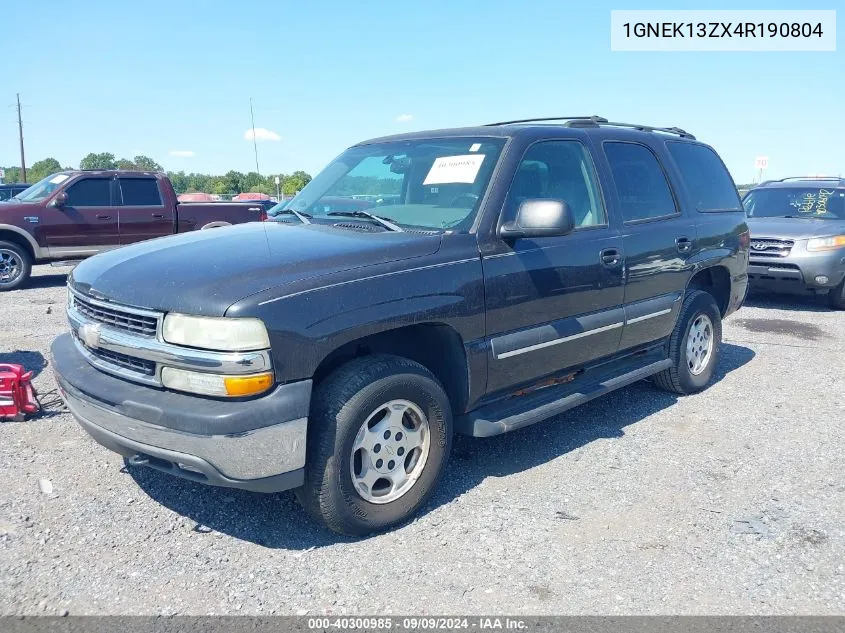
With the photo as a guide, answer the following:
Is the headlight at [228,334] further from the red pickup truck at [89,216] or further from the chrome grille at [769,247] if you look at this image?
the red pickup truck at [89,216]

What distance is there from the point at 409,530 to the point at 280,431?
0.96 metres

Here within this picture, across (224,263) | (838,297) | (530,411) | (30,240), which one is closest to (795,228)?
(838,297)

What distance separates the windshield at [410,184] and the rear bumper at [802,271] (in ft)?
21.4

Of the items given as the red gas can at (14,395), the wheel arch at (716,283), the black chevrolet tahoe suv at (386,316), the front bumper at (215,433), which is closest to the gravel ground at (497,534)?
the red gas can at (14,395)

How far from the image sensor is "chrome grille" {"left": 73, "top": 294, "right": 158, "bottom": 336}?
9.36 feet

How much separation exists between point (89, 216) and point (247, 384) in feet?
32.0

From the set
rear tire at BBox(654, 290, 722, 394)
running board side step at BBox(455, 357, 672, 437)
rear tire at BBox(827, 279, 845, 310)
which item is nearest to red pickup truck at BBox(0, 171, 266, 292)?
rear tire at BBox(654, 290, 722, 394)

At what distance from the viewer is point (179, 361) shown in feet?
8.92

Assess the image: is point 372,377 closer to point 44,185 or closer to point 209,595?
point 209,595

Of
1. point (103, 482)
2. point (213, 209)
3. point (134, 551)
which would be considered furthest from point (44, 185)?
point (134, 551)

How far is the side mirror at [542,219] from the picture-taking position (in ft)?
11.3

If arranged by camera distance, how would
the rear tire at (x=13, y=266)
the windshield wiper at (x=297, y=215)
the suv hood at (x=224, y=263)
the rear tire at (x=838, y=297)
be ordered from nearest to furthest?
the suv hood at (x=224, y=263) < the windshield wiper at (x=297, y=215) < the rear tire at (x=838, y=297) < the rear tire at (x=13, y=266)

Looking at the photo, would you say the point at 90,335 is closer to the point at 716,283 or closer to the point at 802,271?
the point at 716,283

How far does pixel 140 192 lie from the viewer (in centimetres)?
1141
